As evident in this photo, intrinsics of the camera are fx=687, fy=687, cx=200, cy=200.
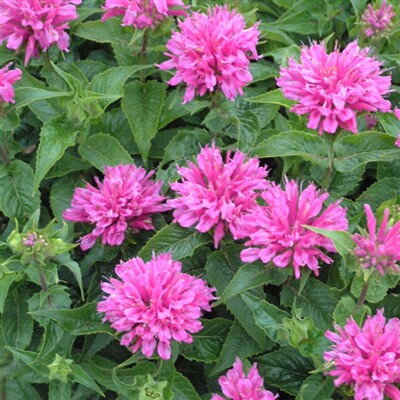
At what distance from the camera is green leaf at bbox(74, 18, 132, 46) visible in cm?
184

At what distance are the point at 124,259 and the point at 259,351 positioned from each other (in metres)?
0.38

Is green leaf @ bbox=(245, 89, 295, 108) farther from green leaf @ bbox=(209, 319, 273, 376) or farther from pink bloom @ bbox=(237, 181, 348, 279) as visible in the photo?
green leaf @ bbox=(209, 319, 273, 376)

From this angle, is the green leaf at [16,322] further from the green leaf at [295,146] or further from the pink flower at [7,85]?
the green leaf at [295,146]

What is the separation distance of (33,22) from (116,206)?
1.73 ft

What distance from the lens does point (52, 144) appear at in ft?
5.09

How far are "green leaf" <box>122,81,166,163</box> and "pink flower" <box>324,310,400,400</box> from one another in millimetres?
700

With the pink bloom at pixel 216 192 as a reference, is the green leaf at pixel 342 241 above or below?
above

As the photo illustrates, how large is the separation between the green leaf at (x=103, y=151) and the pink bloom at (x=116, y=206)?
0.24ft

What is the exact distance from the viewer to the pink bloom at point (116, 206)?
1.51 metres

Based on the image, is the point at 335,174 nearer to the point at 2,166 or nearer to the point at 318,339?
the point at 318,339

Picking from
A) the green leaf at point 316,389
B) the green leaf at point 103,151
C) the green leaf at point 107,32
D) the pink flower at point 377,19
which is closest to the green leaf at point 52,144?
the green leaf at point 103,151

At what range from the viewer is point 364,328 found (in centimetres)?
126

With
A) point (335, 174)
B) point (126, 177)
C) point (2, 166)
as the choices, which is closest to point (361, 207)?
point (335, 174)

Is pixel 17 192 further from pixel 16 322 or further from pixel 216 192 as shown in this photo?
pixel 216 192
